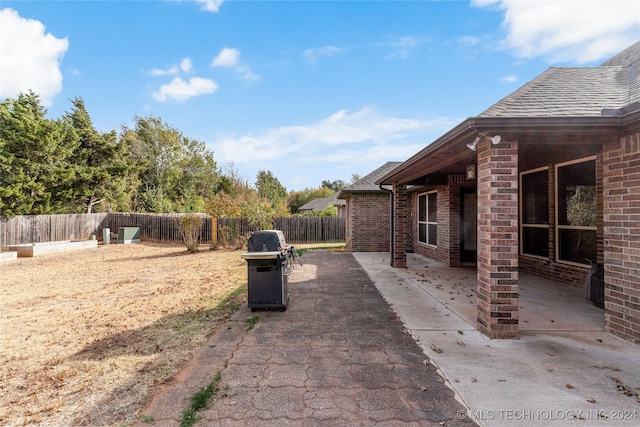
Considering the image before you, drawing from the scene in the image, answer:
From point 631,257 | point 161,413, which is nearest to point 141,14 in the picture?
point 161,413

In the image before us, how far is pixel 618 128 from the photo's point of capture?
11.3 ft

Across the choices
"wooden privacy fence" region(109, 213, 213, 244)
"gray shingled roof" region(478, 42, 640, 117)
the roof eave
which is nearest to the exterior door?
"gray shingled roof" region(478, 42, 640, 117)

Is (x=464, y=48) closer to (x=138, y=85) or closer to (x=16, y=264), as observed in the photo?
(x=138, y=85)

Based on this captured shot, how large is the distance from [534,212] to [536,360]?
520 centimetres

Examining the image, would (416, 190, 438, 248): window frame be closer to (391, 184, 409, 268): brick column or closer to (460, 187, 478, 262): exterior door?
(460, 187, 478, 262): exterior door

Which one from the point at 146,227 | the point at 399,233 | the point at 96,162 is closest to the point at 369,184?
the point at 399,233

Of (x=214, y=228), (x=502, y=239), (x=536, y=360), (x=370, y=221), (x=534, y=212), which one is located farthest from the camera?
(x=214, y=228)

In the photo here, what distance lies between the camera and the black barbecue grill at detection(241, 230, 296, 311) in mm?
4703

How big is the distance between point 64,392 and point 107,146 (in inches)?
992

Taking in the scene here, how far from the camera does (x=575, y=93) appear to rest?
4.15m

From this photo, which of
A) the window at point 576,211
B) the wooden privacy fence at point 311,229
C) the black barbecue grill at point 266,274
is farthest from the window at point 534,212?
the wooden privacy fence at point 311,229

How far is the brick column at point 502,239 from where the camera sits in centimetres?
359

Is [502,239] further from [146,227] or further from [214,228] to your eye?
[146,227]

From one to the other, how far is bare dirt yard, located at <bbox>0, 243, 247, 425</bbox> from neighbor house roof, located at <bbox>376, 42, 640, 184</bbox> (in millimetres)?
4198
